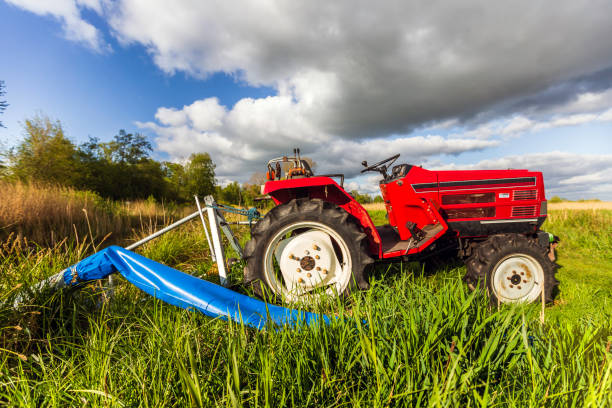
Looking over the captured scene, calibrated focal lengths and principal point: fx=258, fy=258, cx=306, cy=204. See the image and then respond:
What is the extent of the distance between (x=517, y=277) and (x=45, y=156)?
2093 cm

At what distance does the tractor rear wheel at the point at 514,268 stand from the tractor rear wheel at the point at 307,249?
4.23 ft

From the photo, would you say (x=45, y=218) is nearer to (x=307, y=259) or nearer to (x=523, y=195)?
(x=307, y=259)

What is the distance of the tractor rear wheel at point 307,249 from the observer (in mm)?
2404

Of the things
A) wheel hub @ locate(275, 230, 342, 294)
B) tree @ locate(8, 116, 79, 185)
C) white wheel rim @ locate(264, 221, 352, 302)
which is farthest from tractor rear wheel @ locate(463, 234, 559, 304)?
tree @ locate(8, 116, 79, 185)

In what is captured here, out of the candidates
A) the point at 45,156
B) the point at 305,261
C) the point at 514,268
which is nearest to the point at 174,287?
the point at 305,261

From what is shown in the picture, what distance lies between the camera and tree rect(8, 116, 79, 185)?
13.6m

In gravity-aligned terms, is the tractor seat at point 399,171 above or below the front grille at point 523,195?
above

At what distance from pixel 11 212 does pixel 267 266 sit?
5.56 m

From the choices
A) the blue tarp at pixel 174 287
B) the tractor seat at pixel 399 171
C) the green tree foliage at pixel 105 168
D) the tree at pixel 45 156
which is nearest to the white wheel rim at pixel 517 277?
the tractor seat at pixel 399 171

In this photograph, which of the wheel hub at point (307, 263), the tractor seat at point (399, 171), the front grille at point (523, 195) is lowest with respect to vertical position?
the wheel hub at point (307, 263)

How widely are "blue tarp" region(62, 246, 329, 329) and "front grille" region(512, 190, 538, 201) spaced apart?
289cm

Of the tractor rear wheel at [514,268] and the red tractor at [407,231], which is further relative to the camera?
the tractor rear wheel at [514,268]

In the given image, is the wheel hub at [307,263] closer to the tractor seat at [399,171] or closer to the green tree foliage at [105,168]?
the tractor seat at [399,171]

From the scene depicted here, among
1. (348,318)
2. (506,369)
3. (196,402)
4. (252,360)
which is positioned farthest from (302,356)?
(506,369)
